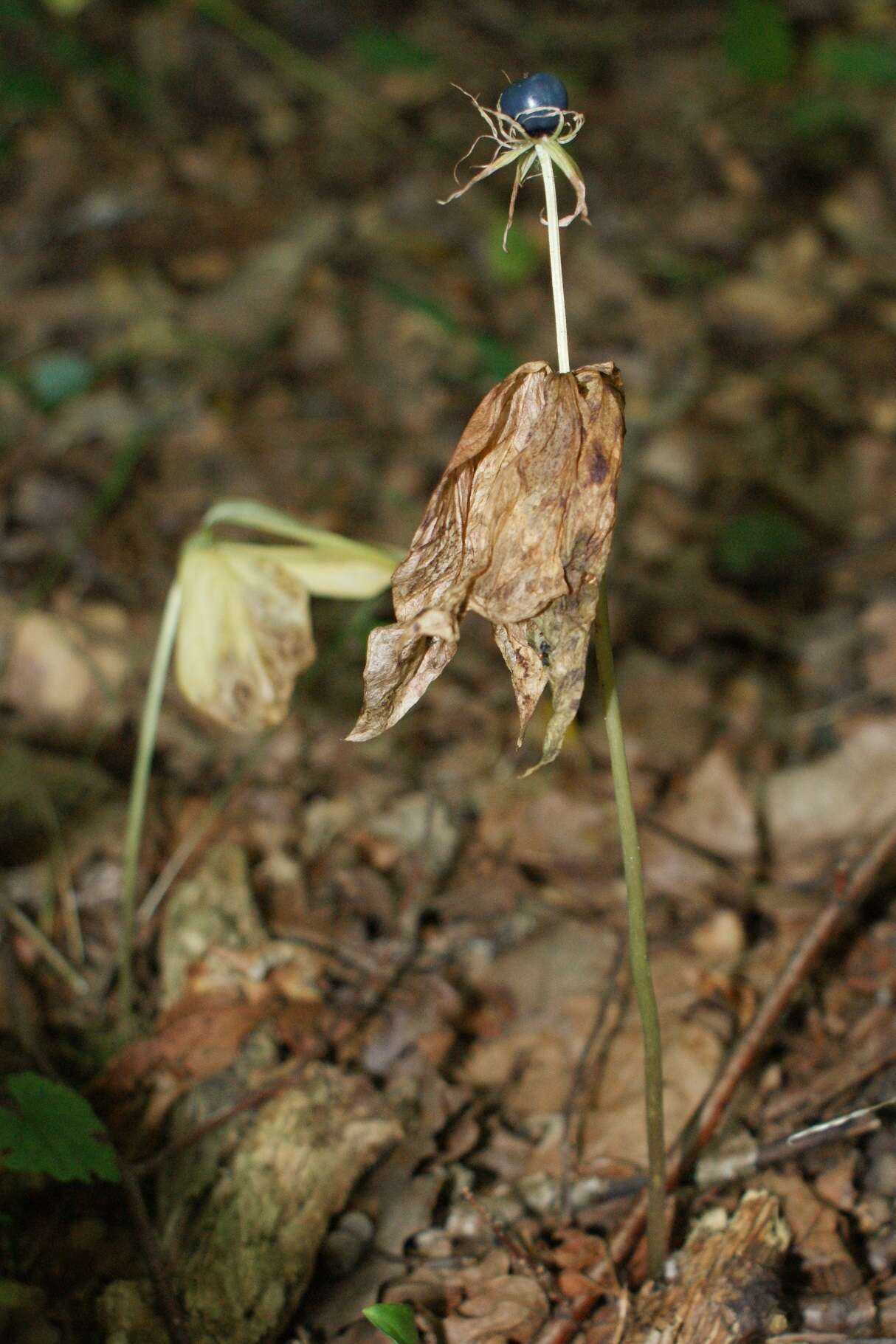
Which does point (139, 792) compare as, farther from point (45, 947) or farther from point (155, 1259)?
point (155, 1259)

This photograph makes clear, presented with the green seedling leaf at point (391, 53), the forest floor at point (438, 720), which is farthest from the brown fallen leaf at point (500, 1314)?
the green seedling leaf at point (391, 53)

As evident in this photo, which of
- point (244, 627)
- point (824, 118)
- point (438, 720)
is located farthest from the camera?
point (824, 118)

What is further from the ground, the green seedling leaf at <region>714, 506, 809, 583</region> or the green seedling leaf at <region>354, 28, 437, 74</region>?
the green seedling leaf at <region>354, 28, 437, 74</region>

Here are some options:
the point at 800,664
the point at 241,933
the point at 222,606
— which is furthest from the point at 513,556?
the point at 800,664

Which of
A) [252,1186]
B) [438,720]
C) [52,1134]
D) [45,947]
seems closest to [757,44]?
[438,720]

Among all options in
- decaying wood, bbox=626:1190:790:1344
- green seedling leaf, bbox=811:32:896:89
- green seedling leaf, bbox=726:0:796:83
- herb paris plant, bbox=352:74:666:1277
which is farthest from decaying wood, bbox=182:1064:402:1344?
green seedling leaf, bbox=726:0:796:83

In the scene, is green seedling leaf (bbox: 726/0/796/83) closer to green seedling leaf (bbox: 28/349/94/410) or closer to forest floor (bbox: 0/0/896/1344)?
forest floor (bbox: 0/0/896/1344)
